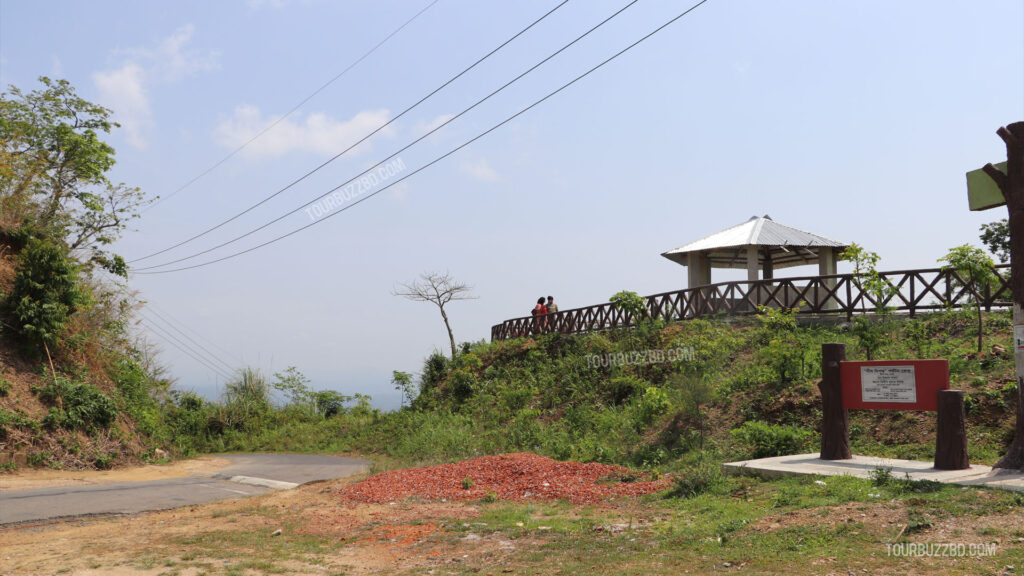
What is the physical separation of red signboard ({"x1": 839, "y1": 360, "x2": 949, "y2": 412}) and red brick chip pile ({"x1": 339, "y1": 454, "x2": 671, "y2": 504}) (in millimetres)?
3237

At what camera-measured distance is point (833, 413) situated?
34.9ft

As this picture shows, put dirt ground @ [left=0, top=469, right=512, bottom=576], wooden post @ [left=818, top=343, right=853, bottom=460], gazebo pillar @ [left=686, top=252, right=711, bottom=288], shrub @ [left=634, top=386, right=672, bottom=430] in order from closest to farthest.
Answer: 1. dirt ground @ [left=0, top=469, right=512, bottom=576]
2. wooden post @ [left=818, top=343, right=853, bottom=460]
3. shrub @ [left=634, top=386, right=672, bottom=430]
4. gazebo pillar @ [left=686, top=252, right=711, bottom=288]

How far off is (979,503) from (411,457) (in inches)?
539

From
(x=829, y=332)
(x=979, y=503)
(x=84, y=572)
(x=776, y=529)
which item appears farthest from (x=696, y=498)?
(x=829, y=332)

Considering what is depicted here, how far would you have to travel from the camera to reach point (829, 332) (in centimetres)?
1797

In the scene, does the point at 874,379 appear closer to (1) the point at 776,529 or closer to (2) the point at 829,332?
(1) the point at 776,529

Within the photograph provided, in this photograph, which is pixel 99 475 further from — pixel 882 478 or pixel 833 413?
pixel 882 478

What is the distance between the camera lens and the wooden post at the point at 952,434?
9000 mm

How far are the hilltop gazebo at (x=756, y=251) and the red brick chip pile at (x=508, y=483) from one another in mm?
14838

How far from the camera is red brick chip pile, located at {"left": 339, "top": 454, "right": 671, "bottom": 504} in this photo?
1060 centimetres
